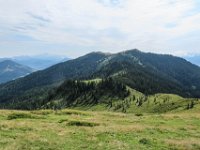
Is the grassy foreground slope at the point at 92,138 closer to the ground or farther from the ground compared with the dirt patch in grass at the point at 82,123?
closer to the ground

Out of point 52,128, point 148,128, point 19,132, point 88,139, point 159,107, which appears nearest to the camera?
point 88,139

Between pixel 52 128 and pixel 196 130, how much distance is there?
1743 centimetres

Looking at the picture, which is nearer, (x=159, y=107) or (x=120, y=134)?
(x=120, y=134)

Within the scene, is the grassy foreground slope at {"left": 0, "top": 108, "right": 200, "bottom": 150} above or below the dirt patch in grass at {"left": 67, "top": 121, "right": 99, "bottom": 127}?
below

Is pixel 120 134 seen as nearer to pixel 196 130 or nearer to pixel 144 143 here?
pixel 144 143

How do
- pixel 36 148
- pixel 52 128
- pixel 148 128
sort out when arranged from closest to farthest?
pixel 36 148 < pixel 52 128 < pixel 148 128

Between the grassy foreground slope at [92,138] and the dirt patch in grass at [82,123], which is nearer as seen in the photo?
the grassy foreground slope at [92,138]

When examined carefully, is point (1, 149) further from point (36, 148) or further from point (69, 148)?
point (69, 148)

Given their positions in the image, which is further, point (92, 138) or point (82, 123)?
point (82, 123)

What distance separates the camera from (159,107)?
622 ft

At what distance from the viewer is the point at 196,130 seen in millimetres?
39375

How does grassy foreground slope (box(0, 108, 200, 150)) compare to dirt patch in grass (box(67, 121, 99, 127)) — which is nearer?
grassy foreground slope (box(0, 108, 200, 150))

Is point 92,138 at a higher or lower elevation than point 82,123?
lower

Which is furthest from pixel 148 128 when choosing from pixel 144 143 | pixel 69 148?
pixel 69 148
